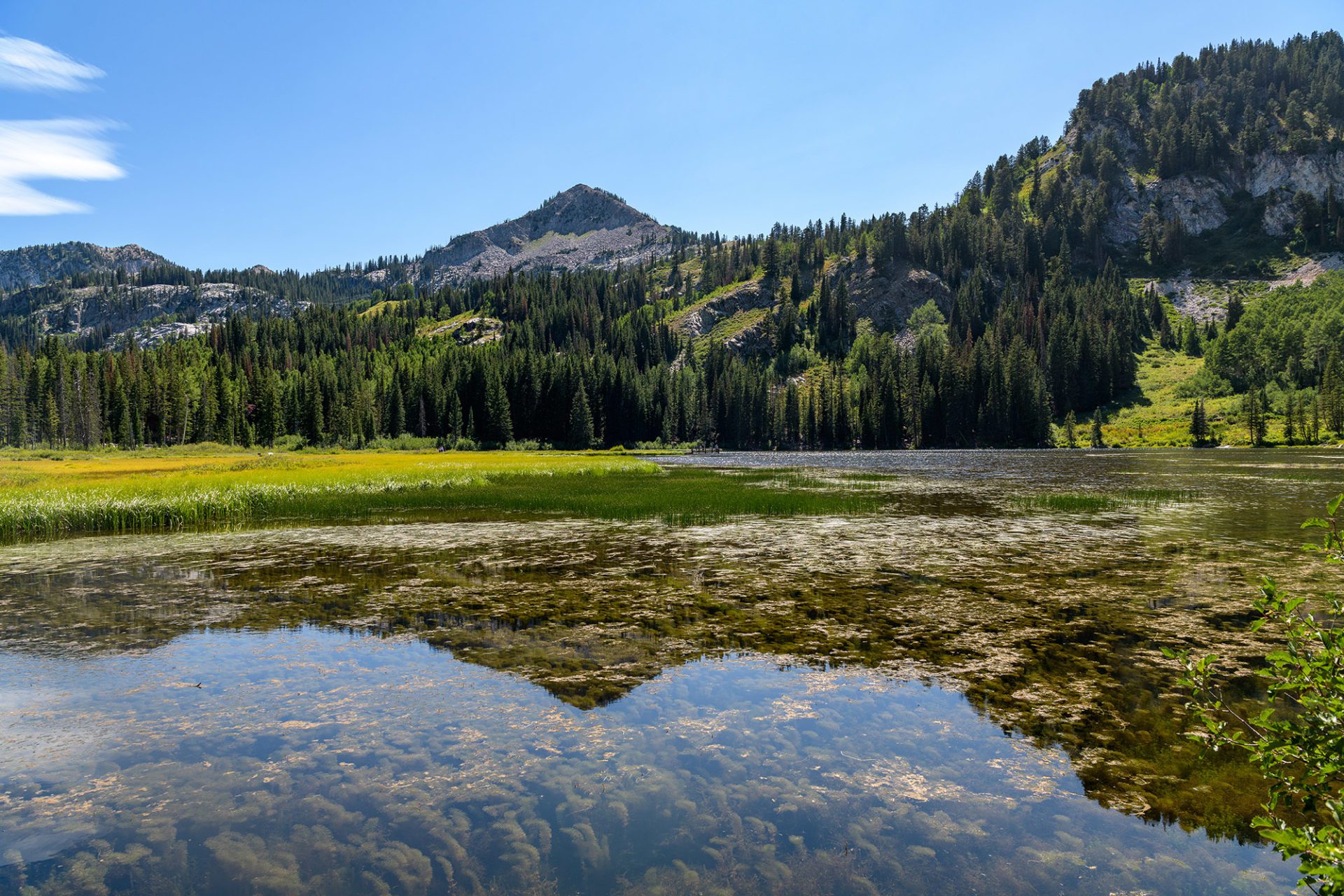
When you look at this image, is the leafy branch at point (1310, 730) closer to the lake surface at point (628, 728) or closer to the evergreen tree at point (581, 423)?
the lake surface at point (628, 728)

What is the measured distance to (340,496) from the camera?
140ft

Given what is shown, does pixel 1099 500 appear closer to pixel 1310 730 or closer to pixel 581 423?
pixel 1310 730

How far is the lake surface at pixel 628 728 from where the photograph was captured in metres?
6.82

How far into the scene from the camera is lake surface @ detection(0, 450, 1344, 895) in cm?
682

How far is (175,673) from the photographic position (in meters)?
12.5

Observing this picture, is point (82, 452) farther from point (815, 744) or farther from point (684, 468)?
point (815, 744)

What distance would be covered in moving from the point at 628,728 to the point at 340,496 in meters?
38.6

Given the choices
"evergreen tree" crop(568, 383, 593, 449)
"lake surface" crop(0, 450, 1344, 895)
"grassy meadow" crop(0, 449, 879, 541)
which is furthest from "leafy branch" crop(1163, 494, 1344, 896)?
"evergreen tree" crop(568, 383, 593, 449)

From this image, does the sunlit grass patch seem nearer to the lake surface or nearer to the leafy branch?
the lake surface

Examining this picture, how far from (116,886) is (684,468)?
78.1 metres

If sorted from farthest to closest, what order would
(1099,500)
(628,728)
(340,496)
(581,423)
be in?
(581,423)
(340,496)
(1099,500)
(628,728)

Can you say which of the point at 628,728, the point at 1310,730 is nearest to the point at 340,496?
the point at 628,728

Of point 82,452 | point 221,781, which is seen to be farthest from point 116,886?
point 82,452

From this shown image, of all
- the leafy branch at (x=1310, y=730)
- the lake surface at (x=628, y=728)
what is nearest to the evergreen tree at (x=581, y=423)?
the lake surface at (x=628, y=728)
